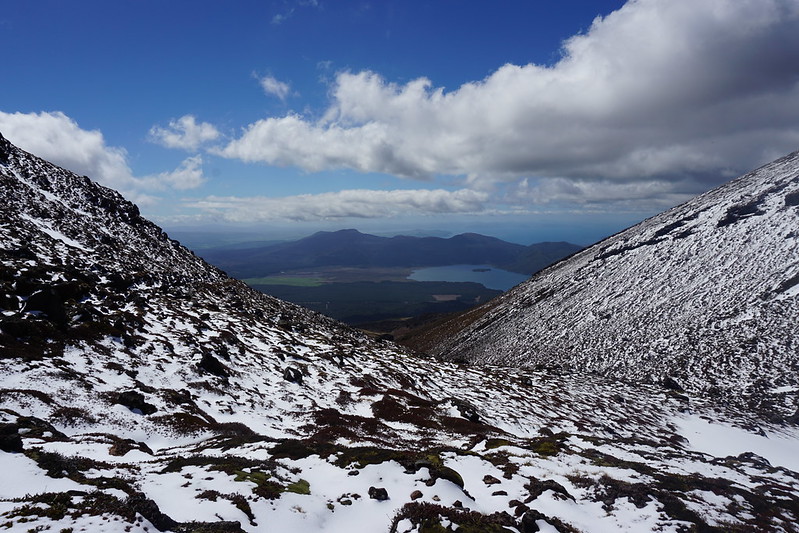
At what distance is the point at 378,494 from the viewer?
45.5 feet

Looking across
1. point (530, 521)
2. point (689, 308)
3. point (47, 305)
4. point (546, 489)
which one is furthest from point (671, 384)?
point (47, 305)

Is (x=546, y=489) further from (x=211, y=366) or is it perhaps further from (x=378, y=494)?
(x=211, y=366)

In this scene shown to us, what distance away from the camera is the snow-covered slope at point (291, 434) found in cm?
1204

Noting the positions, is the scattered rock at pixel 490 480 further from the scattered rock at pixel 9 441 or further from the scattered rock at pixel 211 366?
the scattered rock at pixel 211 366

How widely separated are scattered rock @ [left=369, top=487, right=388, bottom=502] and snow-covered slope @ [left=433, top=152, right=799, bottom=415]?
52987 mm

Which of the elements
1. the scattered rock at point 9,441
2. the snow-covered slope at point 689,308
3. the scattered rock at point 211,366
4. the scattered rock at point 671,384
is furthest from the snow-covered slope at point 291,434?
the snow-covered slope at point 689,308

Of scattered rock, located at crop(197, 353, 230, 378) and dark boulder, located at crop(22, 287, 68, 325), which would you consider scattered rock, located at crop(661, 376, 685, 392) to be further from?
dark boulder, located at crop(22, 287, 68, 325)

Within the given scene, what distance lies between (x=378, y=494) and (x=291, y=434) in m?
12.4

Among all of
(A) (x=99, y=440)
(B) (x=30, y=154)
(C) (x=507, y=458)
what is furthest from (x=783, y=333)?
(B) (x=30, y=154)

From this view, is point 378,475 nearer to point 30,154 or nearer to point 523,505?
point 523,505

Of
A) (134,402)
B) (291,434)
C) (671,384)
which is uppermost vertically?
(134,402)

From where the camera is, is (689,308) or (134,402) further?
(689,308)

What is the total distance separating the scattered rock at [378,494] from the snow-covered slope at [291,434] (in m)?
0.09

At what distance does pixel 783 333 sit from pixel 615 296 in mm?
25907
